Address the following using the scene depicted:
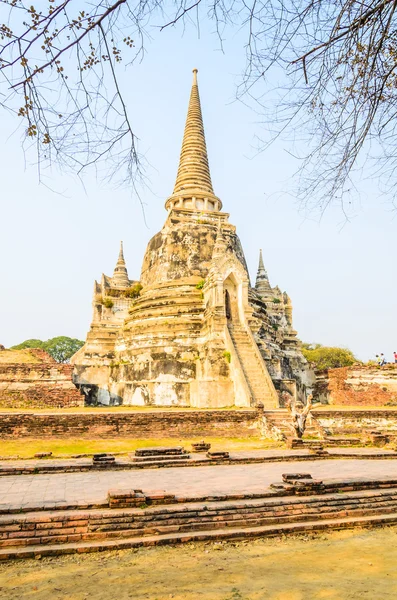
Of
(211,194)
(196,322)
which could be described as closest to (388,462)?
(196,322)

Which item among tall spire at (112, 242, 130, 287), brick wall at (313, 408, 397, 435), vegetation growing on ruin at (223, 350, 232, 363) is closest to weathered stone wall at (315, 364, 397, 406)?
brick wall at (313, 408, 397, 435)

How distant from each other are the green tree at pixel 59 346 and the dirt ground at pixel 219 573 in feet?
188

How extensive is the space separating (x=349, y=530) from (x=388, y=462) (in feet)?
18.5

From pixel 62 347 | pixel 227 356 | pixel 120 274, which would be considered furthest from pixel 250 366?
pixel 62 347

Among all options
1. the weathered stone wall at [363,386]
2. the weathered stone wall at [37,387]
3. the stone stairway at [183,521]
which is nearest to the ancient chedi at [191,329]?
the weathered stone wall at [363,386]

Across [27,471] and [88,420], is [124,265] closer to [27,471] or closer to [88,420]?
[88,420]

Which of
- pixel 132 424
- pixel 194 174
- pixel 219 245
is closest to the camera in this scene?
pixel 132 424

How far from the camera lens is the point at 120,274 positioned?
3122cm

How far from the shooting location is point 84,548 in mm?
4812

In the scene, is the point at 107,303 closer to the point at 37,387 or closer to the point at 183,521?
the point at 37,387

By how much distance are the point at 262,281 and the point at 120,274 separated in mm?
9320

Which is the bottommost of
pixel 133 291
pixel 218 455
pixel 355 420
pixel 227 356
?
pixel 218 455

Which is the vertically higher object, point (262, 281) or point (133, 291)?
point (262, 281)

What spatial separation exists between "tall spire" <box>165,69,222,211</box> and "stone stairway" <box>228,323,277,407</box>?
9820 mm
